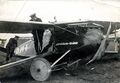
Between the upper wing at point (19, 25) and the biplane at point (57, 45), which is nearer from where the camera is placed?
the upper wing at point (19, 25)

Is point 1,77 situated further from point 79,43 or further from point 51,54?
point 79,43

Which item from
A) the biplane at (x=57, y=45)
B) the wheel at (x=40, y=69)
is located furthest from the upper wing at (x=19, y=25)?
the wheel at (x=40, y=69)

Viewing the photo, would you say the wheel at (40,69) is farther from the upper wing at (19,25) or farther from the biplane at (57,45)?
the upper wing at (19,25)

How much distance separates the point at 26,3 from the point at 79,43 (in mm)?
17984

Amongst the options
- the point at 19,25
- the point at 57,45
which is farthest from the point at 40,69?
the point at 19,25

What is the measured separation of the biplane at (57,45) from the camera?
34.2 ft

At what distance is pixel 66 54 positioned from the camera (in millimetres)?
10906

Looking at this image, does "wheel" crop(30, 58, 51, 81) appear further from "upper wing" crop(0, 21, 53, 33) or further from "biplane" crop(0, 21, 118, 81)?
"upper wing" crop(0, 21, 53, 33)

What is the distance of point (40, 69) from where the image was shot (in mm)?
10445

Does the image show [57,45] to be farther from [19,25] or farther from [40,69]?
[19,25]

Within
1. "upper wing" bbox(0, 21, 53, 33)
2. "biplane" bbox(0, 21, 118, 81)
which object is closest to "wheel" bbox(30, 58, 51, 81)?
"biplane" bbox(0, 21, 118, 81)

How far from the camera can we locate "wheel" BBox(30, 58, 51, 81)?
10.3 metres

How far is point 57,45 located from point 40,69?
105 centimetres

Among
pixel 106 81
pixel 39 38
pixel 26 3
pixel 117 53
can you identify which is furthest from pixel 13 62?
pixel 26 3
